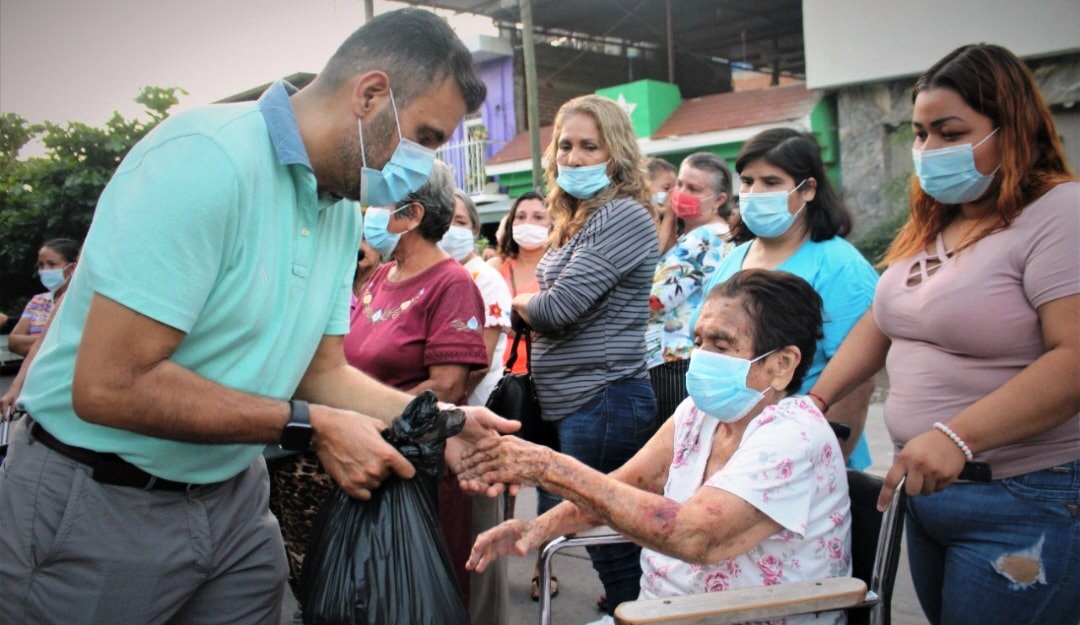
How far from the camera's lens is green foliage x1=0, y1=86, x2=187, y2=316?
12.3 ft

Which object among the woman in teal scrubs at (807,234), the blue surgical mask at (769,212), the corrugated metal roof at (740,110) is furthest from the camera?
the corrugated metal roof at (740,110)

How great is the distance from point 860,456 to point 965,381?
103cm

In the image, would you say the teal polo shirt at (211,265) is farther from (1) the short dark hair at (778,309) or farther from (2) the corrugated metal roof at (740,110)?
(2) the corrugated metal roof at (740,110)

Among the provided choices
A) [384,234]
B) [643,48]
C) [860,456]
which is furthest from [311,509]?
[643,48]

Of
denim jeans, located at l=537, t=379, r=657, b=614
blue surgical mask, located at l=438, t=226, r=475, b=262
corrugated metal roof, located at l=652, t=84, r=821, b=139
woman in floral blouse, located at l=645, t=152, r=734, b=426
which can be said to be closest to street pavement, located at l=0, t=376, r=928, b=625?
denim jeans, located at l=537, t=379, r=657, b=614

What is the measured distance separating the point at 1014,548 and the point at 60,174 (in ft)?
13.9

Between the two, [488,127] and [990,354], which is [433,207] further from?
[488,127]

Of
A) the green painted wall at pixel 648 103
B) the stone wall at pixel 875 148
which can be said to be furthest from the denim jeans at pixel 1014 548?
the green painted wall at pixel 648 103

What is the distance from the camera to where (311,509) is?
300cm

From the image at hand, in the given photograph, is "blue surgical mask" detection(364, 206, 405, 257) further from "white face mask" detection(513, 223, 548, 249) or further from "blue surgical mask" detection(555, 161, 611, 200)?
"white face mask" detection(513, 223, 548, 249)

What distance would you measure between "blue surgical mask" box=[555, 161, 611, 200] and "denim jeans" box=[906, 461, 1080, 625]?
1.82 meters

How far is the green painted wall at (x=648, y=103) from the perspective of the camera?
50.8ft

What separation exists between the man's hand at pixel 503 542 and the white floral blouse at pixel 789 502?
14.3 inches

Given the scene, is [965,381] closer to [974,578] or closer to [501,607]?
[974,578]
